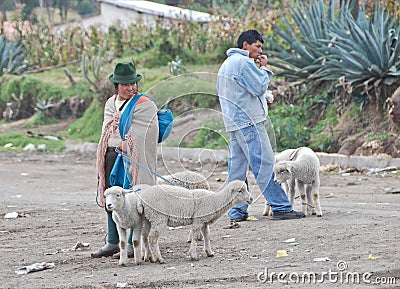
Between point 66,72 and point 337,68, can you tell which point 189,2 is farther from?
point 337,68

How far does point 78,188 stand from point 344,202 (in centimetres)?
504

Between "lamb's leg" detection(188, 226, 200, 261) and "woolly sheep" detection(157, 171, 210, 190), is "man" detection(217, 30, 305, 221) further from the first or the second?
"lamb's leg" detection(188, 226, 200, 261)

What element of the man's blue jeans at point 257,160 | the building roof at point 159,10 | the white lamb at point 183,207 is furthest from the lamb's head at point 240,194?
the building roof at point 159,10

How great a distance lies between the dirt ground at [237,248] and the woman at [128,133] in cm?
81

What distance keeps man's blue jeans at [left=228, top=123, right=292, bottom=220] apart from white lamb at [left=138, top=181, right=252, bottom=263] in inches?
61.4

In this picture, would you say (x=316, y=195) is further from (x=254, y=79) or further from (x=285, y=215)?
(x=254, y=79)

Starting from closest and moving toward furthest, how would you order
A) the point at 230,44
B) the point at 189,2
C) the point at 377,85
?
the point at 377,85 < the point at 230,44 < the point at 189,2

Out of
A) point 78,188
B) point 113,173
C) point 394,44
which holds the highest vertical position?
point 394,44

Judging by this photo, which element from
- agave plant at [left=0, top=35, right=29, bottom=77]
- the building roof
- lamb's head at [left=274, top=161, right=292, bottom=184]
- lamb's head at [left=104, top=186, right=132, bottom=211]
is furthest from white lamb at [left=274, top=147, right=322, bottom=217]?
the building roof

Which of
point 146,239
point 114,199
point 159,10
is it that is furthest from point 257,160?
point 159,10

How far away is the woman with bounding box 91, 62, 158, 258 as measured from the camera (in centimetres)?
762

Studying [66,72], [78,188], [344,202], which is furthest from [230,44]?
[344,202]

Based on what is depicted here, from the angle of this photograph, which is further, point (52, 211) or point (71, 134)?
point (71, 134)

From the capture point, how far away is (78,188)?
562 inches
